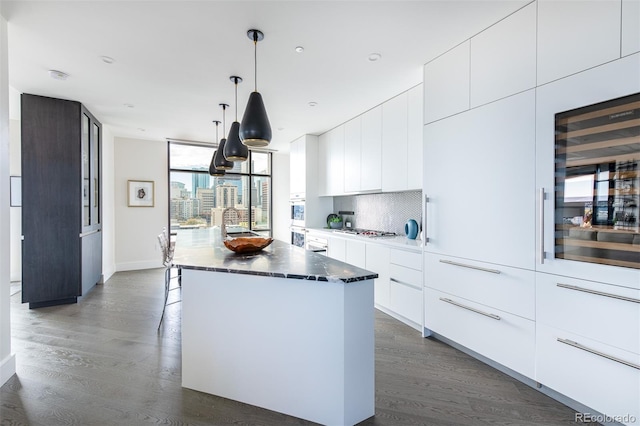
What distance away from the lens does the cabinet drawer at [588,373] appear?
1561 millimetres

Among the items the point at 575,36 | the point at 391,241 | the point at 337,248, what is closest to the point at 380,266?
the point at 391,241

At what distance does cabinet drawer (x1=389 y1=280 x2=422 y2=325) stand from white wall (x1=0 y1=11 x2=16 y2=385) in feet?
11.2

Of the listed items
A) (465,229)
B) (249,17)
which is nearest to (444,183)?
(465,229)

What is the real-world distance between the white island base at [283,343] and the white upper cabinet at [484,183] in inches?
45.0

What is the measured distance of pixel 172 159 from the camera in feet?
20.5

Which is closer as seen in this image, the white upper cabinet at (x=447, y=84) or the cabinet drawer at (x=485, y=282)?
the cabinet drawer at (x=485, y=282)

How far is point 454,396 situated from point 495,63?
2.44 meters

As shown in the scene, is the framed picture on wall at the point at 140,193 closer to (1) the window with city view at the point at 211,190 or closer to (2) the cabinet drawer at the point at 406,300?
(1) the window with city view at the point at 211,190

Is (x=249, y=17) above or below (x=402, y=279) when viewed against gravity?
above

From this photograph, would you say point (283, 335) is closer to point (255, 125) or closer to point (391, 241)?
point (255, 125)

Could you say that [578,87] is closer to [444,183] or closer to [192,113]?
[444,183]

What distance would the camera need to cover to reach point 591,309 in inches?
66.3

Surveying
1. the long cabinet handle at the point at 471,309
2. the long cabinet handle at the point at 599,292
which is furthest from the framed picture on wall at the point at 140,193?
the long cabinet handle at the point at 599,292

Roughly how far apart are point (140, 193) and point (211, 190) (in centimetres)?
137
